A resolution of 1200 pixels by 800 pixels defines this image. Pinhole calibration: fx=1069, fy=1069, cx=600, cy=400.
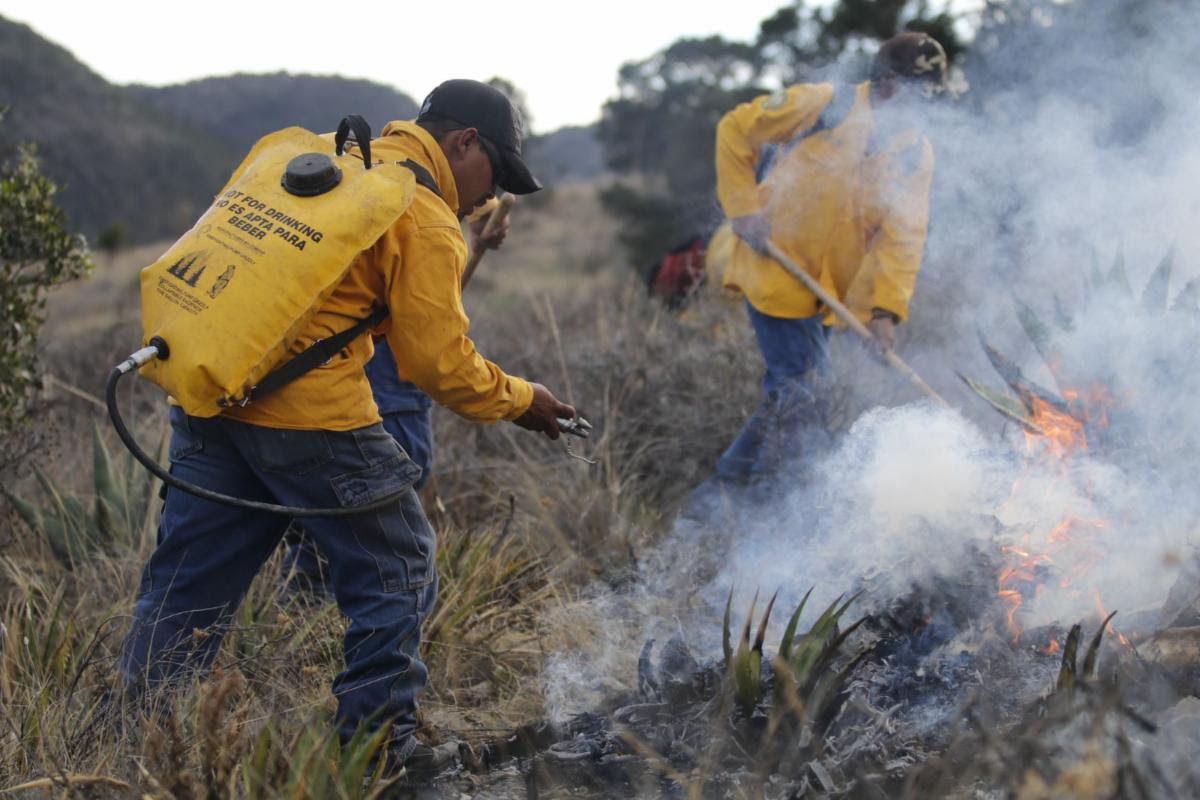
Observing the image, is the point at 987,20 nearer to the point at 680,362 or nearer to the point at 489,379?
the point at 680,362

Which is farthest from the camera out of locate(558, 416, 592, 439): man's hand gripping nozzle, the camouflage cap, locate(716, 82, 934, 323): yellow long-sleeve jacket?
locate(716, 82, 934, 323): yellow long-sleeve jacket

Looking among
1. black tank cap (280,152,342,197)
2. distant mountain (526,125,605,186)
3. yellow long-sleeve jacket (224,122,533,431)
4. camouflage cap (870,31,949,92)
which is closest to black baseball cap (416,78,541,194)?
yellow long-sleeve jacket (224,122,533,431)

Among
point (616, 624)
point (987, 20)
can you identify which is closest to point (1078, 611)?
point (616, 624)

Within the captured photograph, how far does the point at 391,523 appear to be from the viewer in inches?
113

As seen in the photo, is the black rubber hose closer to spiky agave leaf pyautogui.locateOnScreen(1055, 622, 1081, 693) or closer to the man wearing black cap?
the man wearing black cap

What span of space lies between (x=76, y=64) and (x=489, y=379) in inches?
1672

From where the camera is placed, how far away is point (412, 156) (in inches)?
112

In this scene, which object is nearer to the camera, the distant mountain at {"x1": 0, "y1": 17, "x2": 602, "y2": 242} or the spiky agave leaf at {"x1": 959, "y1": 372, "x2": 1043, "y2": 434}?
the spiky agave leaf at {"x1": 959, "y1": 372, "x2": 1043, "y2": 434}

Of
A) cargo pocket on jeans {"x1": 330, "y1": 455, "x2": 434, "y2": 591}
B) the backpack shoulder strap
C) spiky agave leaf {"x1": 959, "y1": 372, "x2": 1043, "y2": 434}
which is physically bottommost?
spiky agave leaf {"x1": 959, "y1": 372, "x2": 1043, "y2": 434}

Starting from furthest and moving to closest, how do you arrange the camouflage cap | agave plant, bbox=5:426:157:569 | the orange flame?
the camouflage cap < agave plant, bbox=5:426:157:569 < the orange flame

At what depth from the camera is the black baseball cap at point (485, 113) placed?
9.71 feet

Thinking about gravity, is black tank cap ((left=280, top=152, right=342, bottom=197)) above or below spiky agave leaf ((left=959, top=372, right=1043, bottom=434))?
above

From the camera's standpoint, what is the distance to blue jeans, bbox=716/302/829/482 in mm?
4824

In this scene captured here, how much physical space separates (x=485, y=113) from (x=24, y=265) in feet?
9.14
